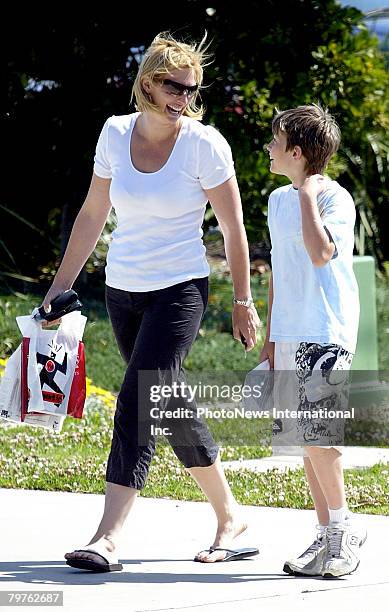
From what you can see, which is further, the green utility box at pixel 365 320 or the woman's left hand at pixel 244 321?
the green utility box at pixel 365 320

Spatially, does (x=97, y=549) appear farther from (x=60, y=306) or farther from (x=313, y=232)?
(x=313, y=232)

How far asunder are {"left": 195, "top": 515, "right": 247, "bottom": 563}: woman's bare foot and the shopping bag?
644mm

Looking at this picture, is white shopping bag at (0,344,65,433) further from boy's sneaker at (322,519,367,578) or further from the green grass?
the green grass

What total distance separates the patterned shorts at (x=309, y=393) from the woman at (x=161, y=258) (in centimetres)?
20

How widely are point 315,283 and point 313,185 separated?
324 millimetres

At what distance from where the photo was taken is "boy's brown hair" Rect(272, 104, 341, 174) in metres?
4.12

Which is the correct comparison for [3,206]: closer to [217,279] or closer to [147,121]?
[217,279]

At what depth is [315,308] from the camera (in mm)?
4012

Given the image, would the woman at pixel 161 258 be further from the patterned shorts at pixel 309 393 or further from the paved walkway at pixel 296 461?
the paved walkway at pixel 296 461

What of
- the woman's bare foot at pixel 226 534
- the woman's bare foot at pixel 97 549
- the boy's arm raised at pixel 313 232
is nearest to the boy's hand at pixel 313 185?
the boy's arm raised at pixel 313 232

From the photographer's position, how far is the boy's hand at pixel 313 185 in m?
4.03

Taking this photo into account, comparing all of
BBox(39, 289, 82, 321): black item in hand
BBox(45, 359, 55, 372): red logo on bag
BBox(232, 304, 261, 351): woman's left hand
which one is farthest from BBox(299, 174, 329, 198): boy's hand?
BBox(45, 359, 55, 372): red logo on bag

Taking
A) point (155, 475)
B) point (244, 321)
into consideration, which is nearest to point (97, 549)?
point (244, 321)

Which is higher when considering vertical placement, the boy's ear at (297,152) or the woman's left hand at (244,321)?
the boy's ear at (297,152)
